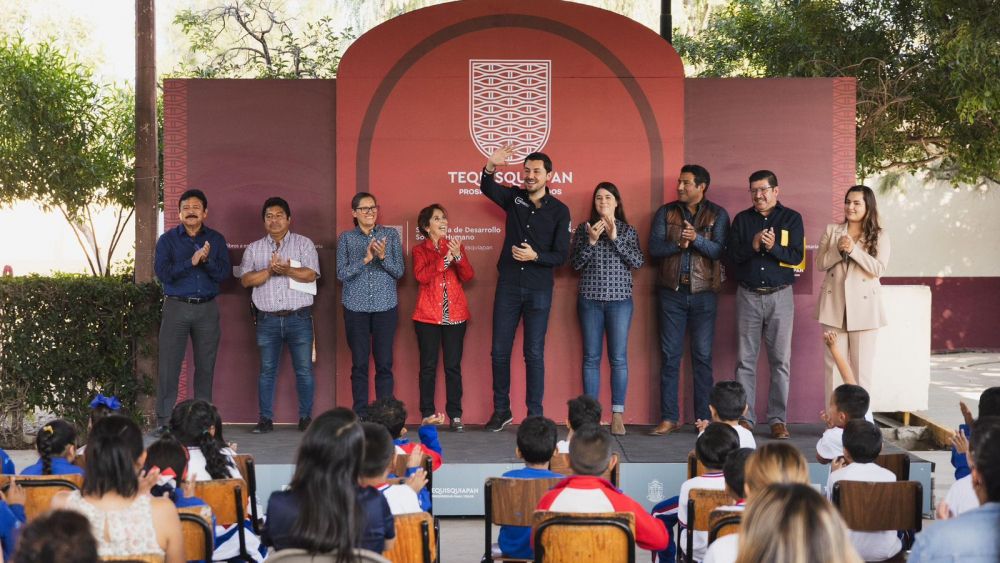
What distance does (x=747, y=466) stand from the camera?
9.81 ft

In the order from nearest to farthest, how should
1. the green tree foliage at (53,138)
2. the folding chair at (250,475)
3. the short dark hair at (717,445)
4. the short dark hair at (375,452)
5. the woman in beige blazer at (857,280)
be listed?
the short dark hair at (375,452) → the short dark hair at (717,445) → the folding chair at (250,475) → the woman in beige blazer at (857,280) → the green tree foliage at (53,138)

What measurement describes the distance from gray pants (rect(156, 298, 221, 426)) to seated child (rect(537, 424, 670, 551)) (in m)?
4.02

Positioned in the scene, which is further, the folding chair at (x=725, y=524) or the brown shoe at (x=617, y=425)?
the brown shoe at (x=617, y=425)

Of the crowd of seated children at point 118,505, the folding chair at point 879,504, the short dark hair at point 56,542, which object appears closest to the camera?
the short dark hair at point 56,542

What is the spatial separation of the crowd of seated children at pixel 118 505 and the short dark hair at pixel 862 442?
2.47 m

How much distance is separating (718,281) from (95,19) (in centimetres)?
2013

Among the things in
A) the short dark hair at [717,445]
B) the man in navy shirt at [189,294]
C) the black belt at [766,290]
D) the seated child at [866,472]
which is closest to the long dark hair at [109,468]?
the short dark hair at [717,445]

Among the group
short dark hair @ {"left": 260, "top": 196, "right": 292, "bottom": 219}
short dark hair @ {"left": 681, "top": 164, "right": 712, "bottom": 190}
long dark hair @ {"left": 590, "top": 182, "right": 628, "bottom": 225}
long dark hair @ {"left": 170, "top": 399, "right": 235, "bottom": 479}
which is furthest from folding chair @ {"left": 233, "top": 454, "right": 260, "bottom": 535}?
short dark hair @ {"left": 681, "top": 164, "right": 712, "bottom": 190}

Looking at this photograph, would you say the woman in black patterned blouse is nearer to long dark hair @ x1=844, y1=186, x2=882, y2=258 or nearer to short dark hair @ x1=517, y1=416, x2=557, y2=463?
long dark hair @ x1=844, y1=186, x2=882, y2=258

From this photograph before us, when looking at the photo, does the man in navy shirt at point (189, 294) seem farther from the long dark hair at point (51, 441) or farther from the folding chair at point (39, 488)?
the folding chair at point (39, 488)

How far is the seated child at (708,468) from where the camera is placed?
3779mm

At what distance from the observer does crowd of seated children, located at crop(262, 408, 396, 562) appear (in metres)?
2.67

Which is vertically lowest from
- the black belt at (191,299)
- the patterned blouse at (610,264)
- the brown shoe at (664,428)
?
the brown shoe at (664,428)

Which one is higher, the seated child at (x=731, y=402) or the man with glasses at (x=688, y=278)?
the man with glasses at (x=688, y=278)
